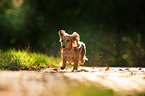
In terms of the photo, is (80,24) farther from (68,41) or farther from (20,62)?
(20,62)

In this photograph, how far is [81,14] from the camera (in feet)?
42.7

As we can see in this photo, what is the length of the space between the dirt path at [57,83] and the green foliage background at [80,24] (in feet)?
23.1

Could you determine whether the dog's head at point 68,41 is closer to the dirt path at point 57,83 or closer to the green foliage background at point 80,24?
the dirt path at point 57,83

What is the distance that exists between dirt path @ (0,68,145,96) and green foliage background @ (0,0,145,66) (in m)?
7.04

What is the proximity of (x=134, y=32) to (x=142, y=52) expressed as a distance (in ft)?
5.36

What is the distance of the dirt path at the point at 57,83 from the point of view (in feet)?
9.15

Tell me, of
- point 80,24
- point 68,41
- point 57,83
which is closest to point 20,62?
point 68,41

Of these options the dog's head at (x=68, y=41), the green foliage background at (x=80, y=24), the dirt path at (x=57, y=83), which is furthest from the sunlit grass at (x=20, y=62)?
the green foliage background at (x=80, y=24)

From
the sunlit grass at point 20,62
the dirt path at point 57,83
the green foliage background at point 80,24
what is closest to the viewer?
the dirt path at point 57,83

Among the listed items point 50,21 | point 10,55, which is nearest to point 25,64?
point 10,55

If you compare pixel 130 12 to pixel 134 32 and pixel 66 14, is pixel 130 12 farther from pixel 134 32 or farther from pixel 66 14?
pixel 66 14

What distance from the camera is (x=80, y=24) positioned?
1266 centimetres

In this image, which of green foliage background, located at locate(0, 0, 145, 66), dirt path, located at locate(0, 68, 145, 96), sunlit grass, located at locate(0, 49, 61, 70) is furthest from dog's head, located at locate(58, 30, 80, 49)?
green foliage background, located at locate(0, 0, 145, 66)

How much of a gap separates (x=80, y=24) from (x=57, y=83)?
9.70 meters
